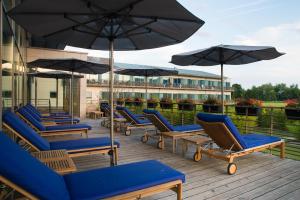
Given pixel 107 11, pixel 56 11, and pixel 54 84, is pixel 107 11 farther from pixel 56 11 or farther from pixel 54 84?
pixel 54 84

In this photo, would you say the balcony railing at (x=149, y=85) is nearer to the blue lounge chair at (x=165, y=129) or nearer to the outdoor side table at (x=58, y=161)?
the blue lounge chair at (x=165, y=129)

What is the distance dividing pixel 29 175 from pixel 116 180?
0.93 metres

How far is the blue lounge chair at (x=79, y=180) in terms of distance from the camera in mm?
1701

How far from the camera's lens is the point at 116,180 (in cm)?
248

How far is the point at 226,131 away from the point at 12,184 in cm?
351

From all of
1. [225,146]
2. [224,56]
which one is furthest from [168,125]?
[224,56]

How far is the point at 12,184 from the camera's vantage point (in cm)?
164

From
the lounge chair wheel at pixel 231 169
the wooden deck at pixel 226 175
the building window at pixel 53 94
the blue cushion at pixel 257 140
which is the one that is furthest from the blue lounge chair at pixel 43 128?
the building window at pixel 53 94

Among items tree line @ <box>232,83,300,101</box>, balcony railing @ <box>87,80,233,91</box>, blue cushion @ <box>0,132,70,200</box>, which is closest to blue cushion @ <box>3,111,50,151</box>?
blue cushion @ <box>0,132,70,200</box>

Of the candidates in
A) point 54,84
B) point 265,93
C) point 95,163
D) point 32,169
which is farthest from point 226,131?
point 265,93

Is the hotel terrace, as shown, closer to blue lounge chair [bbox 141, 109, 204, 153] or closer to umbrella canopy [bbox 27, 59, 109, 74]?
blue lounge chair [bbox 141, 109, 204, 153]

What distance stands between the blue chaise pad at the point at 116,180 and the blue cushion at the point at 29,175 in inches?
8.2

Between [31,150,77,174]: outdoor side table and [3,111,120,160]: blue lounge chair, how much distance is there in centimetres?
27

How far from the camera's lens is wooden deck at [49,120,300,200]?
10.9 ft
